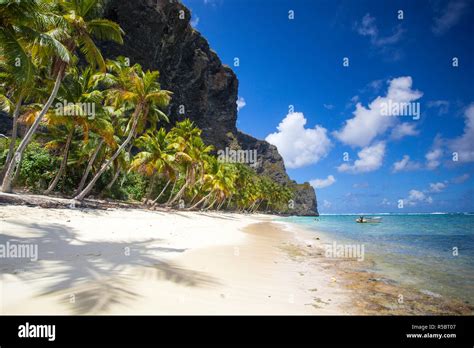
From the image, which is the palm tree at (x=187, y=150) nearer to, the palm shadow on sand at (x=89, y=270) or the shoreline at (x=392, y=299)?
the palm shadow on sand at (x=89, y=270)

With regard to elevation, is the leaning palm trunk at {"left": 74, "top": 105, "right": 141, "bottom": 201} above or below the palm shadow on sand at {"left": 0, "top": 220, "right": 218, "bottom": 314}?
above

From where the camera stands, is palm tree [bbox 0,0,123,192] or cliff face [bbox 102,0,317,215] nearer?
palm tree [bbox 0,0,123,192]

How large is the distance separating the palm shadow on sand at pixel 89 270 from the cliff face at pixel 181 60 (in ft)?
105

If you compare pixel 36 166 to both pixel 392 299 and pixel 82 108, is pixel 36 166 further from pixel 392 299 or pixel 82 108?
pixel 392 299

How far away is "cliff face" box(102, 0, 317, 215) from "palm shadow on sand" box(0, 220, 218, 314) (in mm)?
31978

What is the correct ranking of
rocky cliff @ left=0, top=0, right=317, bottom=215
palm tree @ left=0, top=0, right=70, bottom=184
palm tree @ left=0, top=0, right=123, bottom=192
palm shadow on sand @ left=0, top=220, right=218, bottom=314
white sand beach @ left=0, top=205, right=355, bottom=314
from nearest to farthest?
white sand beach @ left=0, top=205, right=355, bottom=314
palm shadow on sand @ left=0, top=220, right=218, bottom=314
palm tree @ left=0, top=0, right=70, bottom=184
palm tree @ left=0, top=0, right=123, bottom=192
rocky cliff @ left=0, top=0, right=317, bottom=215

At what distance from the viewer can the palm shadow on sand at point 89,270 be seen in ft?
13.0

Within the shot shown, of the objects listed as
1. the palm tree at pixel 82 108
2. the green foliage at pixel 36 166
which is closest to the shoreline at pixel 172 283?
the palm tree at pixel 82 108

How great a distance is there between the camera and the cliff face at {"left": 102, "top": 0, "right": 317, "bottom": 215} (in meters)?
63.0

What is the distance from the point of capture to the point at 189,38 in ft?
A: 265

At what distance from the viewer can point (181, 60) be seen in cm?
8038

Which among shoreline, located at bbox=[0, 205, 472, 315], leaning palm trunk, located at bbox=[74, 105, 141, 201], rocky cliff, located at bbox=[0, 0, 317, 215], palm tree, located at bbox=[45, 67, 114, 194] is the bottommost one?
shoreline, located at bbox=[0, 205, 472, 315]

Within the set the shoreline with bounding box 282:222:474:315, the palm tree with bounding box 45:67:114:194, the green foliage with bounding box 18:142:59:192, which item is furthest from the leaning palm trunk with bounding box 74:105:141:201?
the shoreline with bounding box 282:222:474:315

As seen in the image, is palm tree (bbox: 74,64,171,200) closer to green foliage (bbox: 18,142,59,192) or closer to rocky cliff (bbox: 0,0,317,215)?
green foliage (bbox: 18,142,59,192)
